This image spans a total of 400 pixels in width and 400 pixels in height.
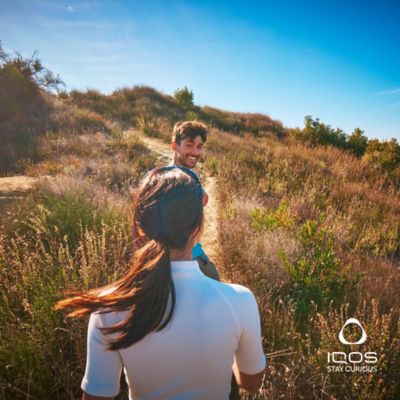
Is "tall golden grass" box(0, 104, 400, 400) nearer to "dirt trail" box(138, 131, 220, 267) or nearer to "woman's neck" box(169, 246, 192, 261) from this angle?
"dirt trail" box(138, 131, 220, 267)

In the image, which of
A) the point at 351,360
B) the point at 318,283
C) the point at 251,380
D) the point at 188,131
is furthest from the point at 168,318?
the point at 318,283

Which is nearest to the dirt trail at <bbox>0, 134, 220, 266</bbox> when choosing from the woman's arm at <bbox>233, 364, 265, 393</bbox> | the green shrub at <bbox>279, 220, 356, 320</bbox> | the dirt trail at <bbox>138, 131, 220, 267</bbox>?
the dirt trail at <bbox>138, 131, 220, 267</bbox>

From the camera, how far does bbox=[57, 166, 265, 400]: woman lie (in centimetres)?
91

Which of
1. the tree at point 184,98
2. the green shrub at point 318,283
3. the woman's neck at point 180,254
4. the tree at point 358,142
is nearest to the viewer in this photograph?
the woman's neck at point 180,254

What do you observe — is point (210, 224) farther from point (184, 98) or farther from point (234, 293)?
point (184, 98)

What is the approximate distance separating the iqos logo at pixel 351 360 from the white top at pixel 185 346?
4.88 feet

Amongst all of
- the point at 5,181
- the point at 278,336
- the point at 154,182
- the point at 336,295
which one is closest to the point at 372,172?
the point at 336,295

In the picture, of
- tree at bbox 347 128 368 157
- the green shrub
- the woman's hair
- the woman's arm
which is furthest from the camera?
tree at bbox 347 128 368 157

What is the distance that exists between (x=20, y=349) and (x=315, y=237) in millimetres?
A: 3377

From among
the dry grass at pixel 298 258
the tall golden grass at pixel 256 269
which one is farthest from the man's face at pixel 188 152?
the dry grass at pixel 298 258

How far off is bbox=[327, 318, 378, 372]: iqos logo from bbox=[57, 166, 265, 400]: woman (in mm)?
1459

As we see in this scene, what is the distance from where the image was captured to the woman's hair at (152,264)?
0.90 meters

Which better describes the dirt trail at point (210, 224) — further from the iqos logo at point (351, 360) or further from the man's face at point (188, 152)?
the iqos logo at point (351, 360)

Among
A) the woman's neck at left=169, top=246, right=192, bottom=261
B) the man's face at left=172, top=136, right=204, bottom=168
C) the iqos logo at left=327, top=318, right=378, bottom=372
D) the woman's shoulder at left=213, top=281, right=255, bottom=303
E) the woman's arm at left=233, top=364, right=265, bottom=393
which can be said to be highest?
the man's face at left=172, top=136, right=204, bottom=168
